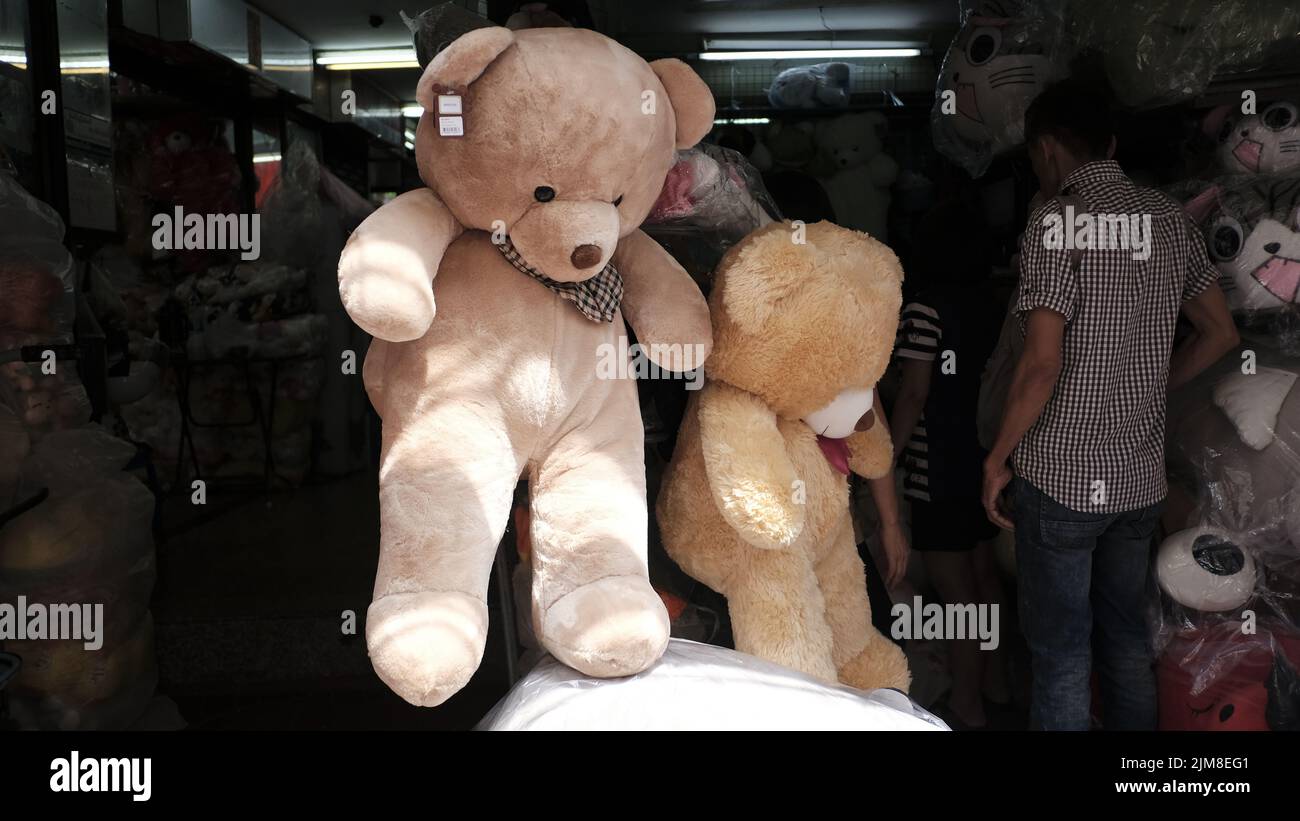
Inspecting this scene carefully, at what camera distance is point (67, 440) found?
2.72 meters

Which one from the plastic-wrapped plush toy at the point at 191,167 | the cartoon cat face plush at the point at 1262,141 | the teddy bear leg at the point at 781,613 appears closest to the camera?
the teddy bear leg at the point at 781,613

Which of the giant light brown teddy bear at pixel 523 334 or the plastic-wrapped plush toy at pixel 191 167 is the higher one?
the plastic-wrapped plush toy at pixel 191 167

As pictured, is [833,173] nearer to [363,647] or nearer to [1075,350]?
[1075,350]

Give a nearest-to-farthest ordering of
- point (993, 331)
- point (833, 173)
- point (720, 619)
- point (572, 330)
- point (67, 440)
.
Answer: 1. point (572, 330)
2. point (720, 619)
3. point (67, 440)
4. point (993, 331)
5. point (833, 173)

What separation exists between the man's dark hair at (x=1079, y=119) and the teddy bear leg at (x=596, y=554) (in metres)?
1.39

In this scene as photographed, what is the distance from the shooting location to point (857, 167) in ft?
14.6

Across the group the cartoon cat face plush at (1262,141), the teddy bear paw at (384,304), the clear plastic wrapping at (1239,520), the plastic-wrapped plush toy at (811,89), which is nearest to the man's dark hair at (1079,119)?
the cartoon cat face plush at (1262,141)

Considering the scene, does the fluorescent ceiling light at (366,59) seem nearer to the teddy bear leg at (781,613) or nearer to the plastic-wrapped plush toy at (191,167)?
the plastic-wrapped plush toy at (191,167)

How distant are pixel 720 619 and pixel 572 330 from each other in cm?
75

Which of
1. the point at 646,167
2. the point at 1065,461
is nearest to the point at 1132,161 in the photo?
the point at 1065,461

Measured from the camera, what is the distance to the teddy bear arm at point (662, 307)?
6.16 feet

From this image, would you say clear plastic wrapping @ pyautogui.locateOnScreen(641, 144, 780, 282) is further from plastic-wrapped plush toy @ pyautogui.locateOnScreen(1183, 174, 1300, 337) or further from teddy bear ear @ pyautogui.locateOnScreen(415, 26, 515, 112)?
plastic-wrapped plush toy @ pyautogui.locateOnScreen(1183, 174, 1300, 337)

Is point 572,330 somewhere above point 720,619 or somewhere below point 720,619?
above

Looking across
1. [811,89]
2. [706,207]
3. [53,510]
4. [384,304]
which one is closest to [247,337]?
[53,510]
